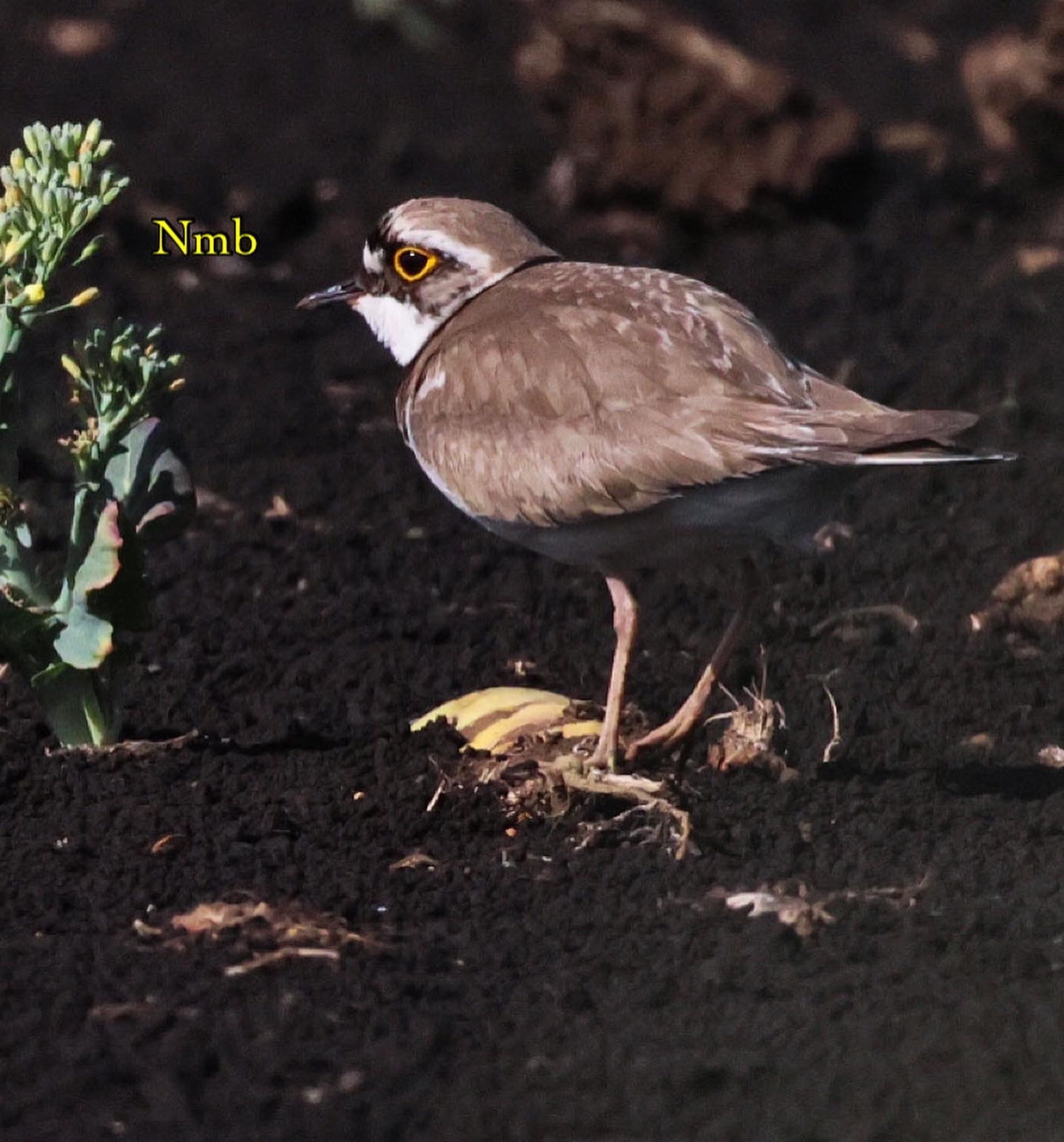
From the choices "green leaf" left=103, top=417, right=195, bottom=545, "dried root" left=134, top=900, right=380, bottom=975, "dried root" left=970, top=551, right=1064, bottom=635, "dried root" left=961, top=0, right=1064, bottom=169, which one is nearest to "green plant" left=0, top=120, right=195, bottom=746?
Answer: "green leaf" left=103, top=417, right=195, bottom=545

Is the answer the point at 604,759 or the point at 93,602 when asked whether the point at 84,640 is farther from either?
the point at 604,759

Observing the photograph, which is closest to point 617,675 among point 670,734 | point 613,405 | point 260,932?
point 670,734

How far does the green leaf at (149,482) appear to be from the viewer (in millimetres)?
4961

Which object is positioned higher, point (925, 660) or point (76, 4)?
point (76, 4)

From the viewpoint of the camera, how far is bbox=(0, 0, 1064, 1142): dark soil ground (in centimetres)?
374

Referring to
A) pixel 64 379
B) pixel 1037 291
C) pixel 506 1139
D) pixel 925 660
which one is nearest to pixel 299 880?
pixel 506 1139

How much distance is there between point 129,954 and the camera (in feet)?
14.0

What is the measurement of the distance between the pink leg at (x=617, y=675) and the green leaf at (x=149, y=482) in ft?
3.62

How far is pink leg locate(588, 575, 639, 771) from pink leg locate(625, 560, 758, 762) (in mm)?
94

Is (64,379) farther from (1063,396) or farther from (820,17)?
(820,17)

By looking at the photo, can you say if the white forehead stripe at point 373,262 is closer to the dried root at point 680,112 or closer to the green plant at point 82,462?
the green plant at point 82,462

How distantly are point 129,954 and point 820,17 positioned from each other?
9155mm

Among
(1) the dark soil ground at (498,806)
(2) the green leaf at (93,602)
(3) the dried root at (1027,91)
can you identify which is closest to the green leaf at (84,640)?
(2) the green leaf at (93,602)

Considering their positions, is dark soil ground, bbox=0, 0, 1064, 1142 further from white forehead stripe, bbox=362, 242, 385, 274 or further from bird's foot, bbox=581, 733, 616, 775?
white forehead stripe, bbox=362, 242, 385, 274
